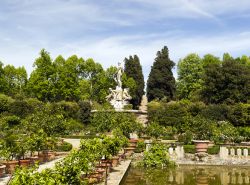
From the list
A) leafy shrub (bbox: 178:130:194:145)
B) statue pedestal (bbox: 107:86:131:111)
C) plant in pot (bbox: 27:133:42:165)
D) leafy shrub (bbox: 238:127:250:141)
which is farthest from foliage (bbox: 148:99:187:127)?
plant in pot (bbox: 27:133:42:165)

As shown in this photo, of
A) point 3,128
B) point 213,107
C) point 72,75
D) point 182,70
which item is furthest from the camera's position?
point 182,70

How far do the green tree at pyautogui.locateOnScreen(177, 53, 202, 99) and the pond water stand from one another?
108 feet

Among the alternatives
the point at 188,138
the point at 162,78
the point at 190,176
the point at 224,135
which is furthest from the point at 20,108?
the point at 190,176

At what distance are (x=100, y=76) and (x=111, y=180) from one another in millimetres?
37820

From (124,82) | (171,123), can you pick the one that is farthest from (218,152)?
(124,82)

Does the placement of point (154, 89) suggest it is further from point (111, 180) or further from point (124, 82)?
point (111, 180)

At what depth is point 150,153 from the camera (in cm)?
2073

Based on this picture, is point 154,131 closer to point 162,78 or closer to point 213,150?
point 213,150

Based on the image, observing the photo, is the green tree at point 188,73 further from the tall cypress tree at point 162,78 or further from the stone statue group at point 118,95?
the stone statue group at point 118,95

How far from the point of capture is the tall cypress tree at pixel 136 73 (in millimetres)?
53841

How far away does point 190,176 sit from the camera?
17.7 metres

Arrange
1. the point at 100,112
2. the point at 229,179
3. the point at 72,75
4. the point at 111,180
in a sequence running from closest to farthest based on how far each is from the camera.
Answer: the point at 111,180 < the point at 229,179 < the point at 100,112 < the point at 72,75

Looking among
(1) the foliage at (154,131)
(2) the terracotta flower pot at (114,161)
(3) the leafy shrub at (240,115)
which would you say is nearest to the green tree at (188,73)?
(3) the leafy shrub at (240,115)

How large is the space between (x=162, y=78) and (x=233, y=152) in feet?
96.7
